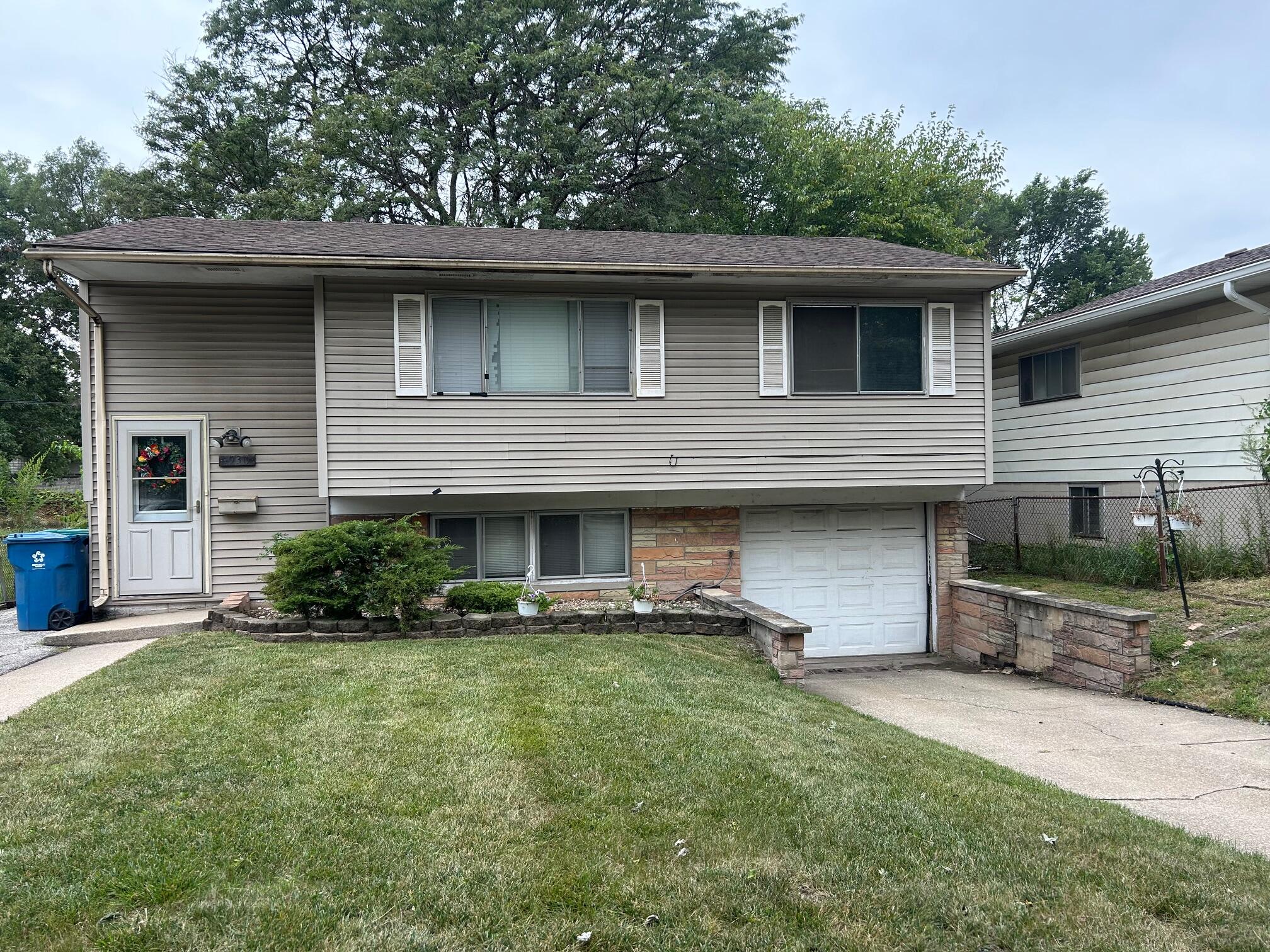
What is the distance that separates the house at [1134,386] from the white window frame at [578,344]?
23.5ft

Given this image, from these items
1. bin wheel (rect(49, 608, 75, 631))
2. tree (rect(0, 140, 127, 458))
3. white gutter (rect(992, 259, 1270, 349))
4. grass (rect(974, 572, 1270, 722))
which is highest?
tree (rect(0, 140, 127, 458))

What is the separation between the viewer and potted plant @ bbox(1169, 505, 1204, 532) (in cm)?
881

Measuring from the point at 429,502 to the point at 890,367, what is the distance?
5872mm

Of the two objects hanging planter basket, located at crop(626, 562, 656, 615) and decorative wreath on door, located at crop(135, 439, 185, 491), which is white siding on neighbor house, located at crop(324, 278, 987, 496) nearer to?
hanging planter basket, located at crop(626, 562, 656, 615)

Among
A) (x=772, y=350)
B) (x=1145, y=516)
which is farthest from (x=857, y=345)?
(x=1145, y=516)

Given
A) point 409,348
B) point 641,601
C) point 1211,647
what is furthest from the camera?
point 409,348

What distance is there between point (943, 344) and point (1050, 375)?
16.0 feet

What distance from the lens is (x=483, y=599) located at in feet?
27.1

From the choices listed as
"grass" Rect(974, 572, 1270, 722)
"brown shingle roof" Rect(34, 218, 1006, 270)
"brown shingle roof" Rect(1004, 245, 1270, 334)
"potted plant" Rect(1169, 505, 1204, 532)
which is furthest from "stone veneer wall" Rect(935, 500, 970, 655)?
"brown shingle roof" Rect(1004, 245, 1270, 334)

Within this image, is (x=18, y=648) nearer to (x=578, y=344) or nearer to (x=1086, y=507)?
(x=578, y=344)

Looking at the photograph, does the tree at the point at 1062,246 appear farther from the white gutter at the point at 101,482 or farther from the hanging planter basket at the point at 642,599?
the white gutter at the point at 101,482

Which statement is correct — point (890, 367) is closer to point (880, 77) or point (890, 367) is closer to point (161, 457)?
point (161, 457)

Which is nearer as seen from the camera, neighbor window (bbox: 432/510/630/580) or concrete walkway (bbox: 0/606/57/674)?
concrete walkway (bbox: 0/606/57/674)

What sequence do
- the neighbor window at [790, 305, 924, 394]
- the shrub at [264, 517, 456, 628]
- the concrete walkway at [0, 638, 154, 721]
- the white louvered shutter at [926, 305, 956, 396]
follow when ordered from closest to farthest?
the concrete walkway at [0, 638, 154, 721] < the shrub at [264, 517, 456, 628] < the neighbor window at [790, 305, 924, 394] < the white louvered shutter at [926, 305, 956, 396]
